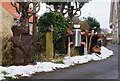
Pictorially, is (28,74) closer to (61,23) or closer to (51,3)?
(61,23)

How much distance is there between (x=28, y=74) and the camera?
33.6 feet

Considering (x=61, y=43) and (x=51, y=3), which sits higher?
(x=51, y=3)

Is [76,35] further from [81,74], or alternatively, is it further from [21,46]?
[81,74]

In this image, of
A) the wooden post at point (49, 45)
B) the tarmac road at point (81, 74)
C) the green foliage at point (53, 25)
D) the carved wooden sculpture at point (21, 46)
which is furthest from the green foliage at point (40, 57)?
the tarmac road at point (81, 74)

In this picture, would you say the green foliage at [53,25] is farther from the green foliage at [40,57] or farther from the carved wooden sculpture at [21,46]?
the carved wooden sculpture at [21,46]

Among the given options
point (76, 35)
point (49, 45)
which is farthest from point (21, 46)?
point (76, 35)

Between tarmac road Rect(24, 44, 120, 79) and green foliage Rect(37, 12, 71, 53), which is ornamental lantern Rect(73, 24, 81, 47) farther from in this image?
tarmac road Rect(24, 44, 120, 79)

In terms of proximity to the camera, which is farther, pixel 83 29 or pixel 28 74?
pixel 83 29

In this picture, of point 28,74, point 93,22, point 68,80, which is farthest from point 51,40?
point 93,22

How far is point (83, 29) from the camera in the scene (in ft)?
67.0

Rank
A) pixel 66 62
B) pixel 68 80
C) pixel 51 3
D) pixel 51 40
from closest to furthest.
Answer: pixel 68 80 → pixel 66 62 → pixel 51 40 → pixel 51 3

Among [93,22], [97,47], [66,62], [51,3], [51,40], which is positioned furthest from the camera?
[93,22]

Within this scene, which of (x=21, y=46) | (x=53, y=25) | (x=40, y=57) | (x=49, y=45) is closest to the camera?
(x=21, y=46)

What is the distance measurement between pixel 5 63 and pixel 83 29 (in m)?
9.23
